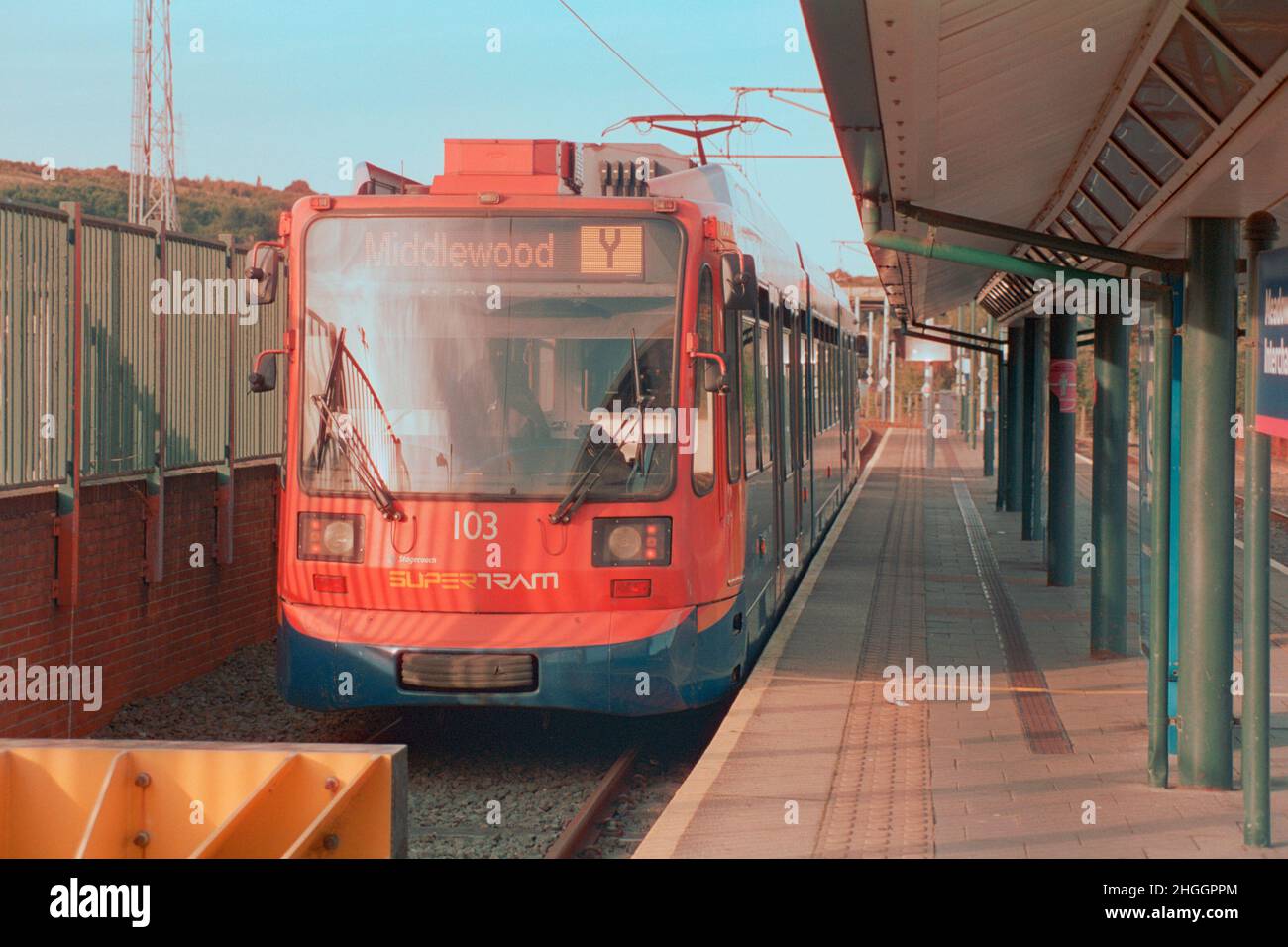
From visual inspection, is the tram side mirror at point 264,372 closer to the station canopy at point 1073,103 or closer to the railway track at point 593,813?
the railway track at point 593,813

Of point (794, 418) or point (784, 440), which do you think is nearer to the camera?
point (784, 440)

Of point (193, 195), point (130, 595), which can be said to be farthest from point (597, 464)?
point (193, 195)

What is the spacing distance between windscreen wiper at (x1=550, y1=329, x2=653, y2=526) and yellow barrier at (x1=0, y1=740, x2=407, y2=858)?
373cm

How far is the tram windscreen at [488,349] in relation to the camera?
28.3ft

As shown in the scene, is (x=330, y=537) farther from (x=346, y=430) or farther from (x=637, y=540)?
(x=637, y=540)

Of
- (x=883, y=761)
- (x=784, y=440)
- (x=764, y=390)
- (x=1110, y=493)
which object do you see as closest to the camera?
(x=883, y=761)

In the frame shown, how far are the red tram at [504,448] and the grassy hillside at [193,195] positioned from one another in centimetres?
3840

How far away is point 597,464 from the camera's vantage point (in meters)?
8.59

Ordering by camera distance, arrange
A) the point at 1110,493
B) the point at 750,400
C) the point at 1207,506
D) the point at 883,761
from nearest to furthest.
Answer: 1. the point at 1207,506
2. the point at 883,761
3. the point at 750,400
4. the point at 1110,493

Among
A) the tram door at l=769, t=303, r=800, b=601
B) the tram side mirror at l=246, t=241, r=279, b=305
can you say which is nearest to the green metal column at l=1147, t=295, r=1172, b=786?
the tram door at l=769, t=303, r=800, b=601

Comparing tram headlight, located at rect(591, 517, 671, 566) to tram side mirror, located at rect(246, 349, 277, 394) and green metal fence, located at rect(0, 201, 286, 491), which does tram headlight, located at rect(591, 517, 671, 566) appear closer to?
tram side mirror, located at rect(246, 349, 277, 394)

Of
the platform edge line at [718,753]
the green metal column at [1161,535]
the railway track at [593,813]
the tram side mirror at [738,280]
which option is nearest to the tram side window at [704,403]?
the tram side mirror at [738,280]

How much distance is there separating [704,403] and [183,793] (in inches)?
178
